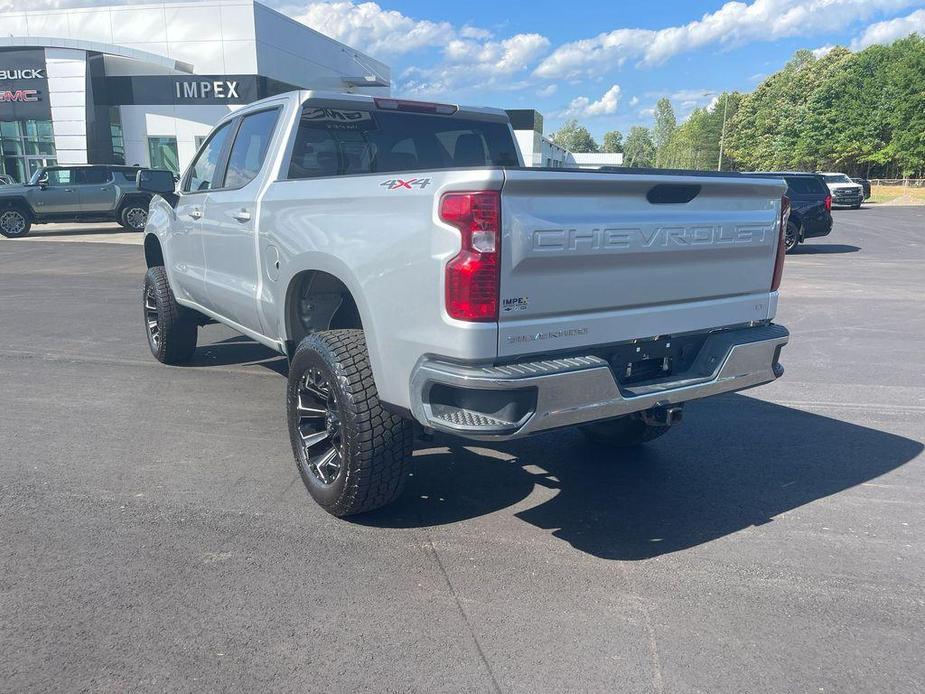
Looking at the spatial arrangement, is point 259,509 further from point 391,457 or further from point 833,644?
point 833,644

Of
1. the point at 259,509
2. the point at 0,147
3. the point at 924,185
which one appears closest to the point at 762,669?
the point at 259,509

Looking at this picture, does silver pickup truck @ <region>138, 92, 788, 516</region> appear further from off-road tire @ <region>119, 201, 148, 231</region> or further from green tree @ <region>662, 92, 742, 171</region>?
green tree @ <region>662, 92, 742, 171</region>

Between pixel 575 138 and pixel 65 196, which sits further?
pixel 575 138

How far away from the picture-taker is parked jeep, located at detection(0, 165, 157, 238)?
20.2 m

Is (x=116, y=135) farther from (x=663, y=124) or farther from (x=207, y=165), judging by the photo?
(x=663, y=124)

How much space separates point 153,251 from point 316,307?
3521 millimetres

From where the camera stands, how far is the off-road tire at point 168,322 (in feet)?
20.2

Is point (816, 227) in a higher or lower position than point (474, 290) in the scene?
lower

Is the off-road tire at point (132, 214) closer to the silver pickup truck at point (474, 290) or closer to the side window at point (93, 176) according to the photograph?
the side window at point (93, 176)

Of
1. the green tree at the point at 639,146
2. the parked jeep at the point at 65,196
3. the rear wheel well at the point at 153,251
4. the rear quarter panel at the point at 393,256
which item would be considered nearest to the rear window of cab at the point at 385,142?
the rear quarter panel at the point at 393,256

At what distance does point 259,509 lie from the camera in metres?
3.67

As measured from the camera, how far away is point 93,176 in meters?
20.7

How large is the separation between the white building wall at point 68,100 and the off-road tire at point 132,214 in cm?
1191

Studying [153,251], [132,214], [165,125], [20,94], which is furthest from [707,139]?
[153,251]
